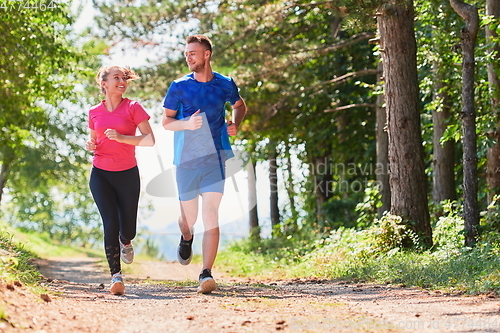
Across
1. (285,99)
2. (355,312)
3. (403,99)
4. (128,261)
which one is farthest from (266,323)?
(285,99)

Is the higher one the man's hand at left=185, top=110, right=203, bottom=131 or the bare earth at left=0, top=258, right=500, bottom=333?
the man's hand at left=185, top=110, right=203, bottom=131

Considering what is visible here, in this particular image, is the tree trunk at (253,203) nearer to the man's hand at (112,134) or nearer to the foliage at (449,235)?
the foliage at (449,235)

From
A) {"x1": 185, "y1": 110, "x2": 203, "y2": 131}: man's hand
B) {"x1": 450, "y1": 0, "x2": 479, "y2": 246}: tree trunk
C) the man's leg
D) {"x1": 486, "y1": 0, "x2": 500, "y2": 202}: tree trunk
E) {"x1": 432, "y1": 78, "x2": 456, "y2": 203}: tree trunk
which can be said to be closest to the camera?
{"x1": 185, "y1": 110, "x2": 203, "y2": 131}: man's hand

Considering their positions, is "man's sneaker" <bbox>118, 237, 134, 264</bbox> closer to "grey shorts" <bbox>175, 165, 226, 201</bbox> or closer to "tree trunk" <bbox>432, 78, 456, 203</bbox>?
"grey shorts" <bbox>175, 165, 226, 201</bbox>

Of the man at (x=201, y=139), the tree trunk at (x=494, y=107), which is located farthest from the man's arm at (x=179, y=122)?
the tree trunk at (x=494, y=107)

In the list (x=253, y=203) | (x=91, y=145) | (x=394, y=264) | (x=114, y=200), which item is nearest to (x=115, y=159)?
(x=91, y=145)

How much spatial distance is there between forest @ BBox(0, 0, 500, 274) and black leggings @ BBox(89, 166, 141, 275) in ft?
15.2

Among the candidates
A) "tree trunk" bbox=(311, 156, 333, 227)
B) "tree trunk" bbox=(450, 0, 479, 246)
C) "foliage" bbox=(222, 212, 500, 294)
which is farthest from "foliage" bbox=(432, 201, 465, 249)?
"tree trunk" bbox=(311, 156, 333, 227)

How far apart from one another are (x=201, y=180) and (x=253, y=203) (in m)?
19.7

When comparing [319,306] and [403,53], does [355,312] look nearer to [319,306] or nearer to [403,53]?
[319,306]

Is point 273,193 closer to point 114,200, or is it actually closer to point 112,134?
point 114,200

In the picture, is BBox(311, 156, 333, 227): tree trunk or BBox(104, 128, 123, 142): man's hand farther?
BBox(311, 156, 333, 227): tree trunk

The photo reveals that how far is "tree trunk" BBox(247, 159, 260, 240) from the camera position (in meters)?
23.0

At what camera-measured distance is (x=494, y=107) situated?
36.7 ft
